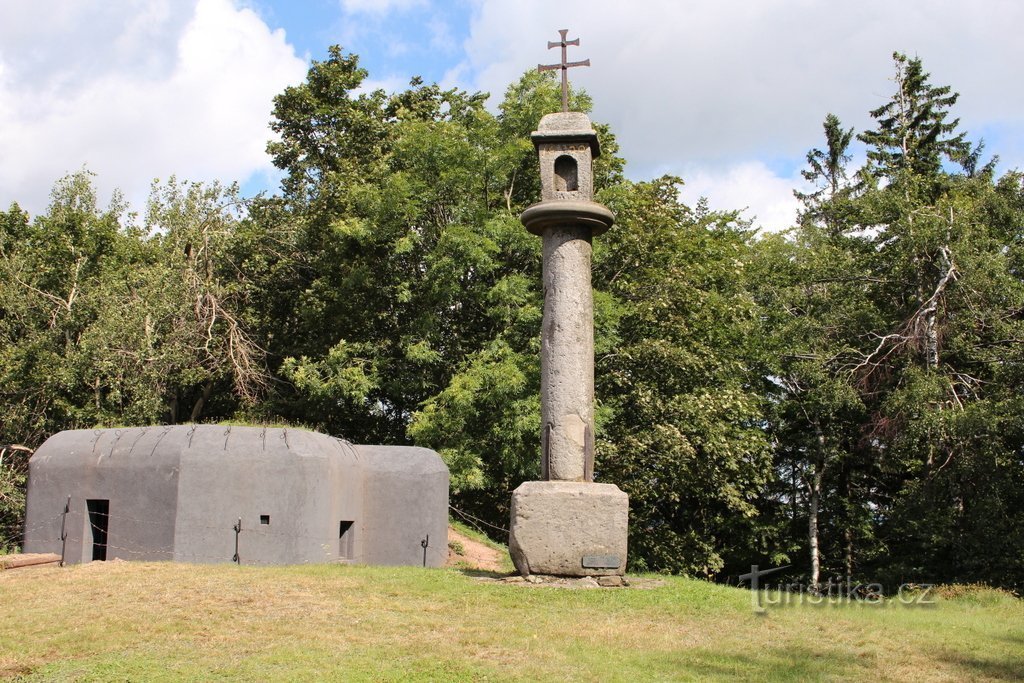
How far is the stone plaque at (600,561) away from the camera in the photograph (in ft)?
35.8

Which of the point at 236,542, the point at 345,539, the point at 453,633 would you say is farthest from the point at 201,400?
the point at 453,633

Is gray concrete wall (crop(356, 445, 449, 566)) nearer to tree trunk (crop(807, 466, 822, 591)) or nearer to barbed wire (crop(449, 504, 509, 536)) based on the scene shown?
barbed wire (crop(449, 504, 509, 536))

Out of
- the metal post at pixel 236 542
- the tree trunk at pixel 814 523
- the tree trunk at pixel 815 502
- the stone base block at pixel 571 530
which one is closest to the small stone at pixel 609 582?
the stone base block at pixel 571 530

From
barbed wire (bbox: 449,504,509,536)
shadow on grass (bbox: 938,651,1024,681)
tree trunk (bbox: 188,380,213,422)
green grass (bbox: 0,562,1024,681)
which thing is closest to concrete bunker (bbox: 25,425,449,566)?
green grass (bbox: 0,562,1024,681)

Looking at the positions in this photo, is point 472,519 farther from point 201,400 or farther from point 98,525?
point 98,525

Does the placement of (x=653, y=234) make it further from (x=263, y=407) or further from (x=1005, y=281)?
(x=263, y=407)

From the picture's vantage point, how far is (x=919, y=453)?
72.3ft

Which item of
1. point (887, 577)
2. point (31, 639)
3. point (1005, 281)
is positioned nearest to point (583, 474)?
point (31, 639)

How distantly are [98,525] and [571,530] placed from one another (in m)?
8.28

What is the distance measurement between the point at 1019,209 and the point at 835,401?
21.2 ft

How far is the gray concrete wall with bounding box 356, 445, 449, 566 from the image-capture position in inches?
635

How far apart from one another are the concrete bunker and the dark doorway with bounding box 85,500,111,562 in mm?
18

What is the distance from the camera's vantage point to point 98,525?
49.0ft

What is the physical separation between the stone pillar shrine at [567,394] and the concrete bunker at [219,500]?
4.47 meters
